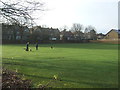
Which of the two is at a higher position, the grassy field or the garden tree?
the garden tree

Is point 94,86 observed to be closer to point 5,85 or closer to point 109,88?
point 109,88

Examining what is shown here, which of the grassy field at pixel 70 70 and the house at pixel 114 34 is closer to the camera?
the grassy field at pixel 70 70

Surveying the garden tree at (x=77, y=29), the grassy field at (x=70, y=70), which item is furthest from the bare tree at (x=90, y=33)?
the grassy field at (x=70, y=70)

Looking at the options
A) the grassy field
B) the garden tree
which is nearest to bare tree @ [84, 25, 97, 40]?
the garden tree

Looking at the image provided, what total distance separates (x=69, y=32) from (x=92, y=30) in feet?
45.9

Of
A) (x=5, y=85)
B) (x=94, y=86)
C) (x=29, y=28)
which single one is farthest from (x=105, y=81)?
(x=29, y=28)

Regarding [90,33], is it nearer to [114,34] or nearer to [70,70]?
[114,34]

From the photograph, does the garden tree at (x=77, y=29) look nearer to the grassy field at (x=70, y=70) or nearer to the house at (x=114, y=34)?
the house at (x=114, y=34)

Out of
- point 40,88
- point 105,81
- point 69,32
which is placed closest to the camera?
point 40,88

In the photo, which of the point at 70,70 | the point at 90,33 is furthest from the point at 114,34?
the point at 70,70

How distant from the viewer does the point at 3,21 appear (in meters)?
11.6

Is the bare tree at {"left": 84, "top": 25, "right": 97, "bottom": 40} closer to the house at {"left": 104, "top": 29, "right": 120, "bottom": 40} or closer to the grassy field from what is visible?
the house at {"left": 104, "top": 29, "right": 120, "bottom": 40}

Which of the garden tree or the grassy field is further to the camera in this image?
the garden tree

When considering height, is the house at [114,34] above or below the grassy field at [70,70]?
above
